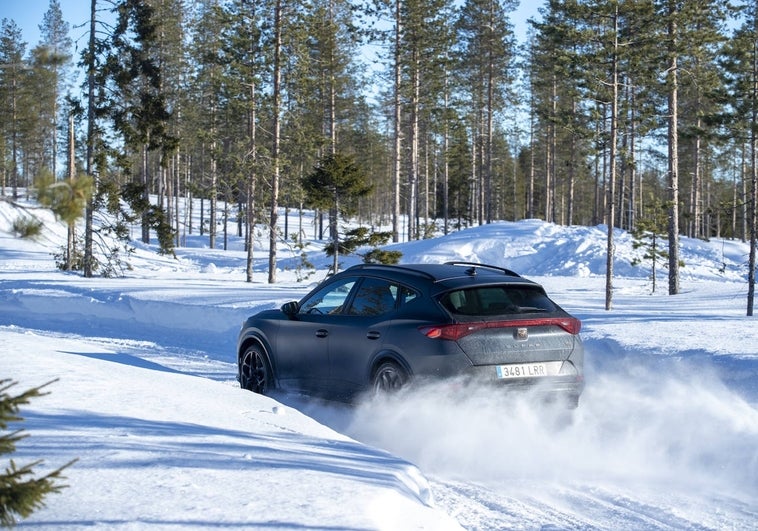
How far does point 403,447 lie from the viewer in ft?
23.3

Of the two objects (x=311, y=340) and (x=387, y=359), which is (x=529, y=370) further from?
(x=311, y=340)

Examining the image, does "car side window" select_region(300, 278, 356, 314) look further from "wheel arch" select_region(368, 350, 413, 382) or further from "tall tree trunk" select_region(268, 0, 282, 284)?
"tall tree trunk" select_region(268, 0, 282, 284)

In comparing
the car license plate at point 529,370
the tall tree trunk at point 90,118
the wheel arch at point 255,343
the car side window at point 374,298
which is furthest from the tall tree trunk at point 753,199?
the tall tree trunk at point 90,118

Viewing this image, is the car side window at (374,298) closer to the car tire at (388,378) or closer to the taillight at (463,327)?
the car tire at (388,378)

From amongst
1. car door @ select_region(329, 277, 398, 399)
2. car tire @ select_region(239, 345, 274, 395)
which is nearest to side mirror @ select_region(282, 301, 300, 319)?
car tire @ select_region(239, 345, 274, 395)

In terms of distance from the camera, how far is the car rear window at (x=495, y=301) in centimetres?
735

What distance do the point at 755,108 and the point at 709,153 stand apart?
37378 millimetres

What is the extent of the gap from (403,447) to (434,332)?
1.09m

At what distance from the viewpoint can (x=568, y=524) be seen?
16.8ft

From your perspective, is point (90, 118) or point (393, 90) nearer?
point (90, 118)

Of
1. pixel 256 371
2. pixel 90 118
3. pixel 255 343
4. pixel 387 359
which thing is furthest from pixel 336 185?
pixel 387 359

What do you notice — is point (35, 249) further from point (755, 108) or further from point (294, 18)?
point (755, 108)

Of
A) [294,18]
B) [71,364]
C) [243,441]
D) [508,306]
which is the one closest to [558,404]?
[508,306]

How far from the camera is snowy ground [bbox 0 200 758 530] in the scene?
427 centimetres
